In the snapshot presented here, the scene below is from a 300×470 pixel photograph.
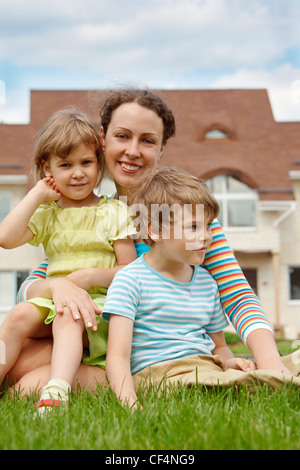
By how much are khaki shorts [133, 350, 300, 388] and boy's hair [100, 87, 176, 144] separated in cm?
148

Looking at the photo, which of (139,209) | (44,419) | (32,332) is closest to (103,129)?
(139,209)

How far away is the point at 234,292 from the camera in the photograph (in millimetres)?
3248

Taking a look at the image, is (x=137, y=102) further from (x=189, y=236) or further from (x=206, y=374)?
(x=206, y=374)

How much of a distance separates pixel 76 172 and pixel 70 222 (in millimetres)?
270

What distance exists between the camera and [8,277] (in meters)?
19.4

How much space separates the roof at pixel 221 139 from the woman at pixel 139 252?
48.5 ft

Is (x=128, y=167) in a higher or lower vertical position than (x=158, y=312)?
higher

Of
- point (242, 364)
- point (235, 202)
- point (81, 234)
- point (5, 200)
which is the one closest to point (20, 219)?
point (81, 234)

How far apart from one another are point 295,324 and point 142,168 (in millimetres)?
16294

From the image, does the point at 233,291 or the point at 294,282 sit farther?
the point at 294,282

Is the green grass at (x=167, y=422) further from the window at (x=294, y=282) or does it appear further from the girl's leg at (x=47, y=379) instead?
the window at (x=294, y=282)

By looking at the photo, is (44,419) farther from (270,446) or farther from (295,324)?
(295,324)

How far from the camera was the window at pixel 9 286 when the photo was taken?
1909 centimetres

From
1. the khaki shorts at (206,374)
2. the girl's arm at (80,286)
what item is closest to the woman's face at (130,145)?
the girl's arm at (80,286)
